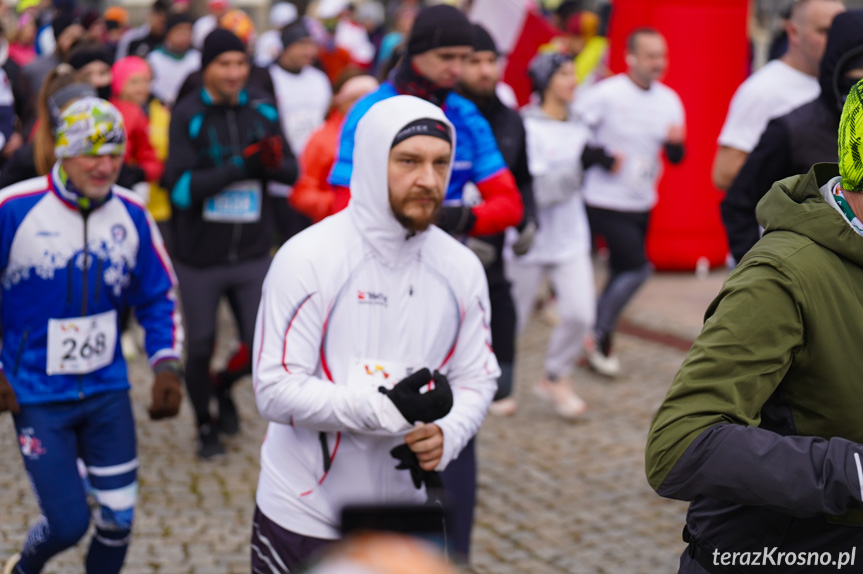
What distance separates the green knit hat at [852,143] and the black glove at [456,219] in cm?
225

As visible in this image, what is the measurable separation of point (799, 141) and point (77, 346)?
285 centimetres

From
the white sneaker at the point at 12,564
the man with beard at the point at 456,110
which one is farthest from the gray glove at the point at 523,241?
the white sneaker at the point at 12,564

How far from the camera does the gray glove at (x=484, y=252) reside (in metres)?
4.85

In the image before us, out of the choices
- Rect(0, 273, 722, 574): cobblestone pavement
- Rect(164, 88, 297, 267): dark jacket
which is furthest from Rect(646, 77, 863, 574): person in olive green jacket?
Rect(164, 88, 297, 267): dark jacket

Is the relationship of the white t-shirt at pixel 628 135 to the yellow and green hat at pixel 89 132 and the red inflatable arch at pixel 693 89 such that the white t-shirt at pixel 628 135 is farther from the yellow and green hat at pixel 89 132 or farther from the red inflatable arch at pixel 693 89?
the yellow and green hat at pixel 89 132

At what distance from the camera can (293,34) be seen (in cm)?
1002

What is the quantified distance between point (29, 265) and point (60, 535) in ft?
3.17

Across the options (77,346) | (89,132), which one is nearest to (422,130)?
(89,132)

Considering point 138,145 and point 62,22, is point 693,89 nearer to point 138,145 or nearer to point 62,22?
point 62,22

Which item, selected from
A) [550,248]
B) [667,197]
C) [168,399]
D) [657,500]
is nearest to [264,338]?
[168,399]

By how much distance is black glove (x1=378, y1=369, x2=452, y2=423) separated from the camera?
2.98 m

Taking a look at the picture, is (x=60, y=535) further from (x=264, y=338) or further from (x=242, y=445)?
(x=242, y=445)

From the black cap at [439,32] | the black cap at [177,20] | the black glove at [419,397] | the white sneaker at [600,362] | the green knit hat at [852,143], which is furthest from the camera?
the black cap at [177,20]

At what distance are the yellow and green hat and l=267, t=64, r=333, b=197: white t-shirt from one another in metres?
5.57
